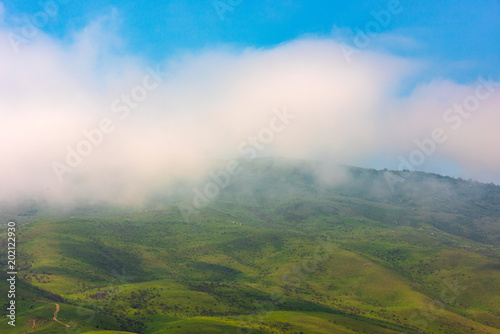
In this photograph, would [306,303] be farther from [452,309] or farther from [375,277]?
[452,309]

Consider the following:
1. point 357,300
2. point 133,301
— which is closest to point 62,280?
point 133,301

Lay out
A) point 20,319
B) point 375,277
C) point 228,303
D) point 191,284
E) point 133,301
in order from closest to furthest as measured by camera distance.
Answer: point 20,319 → point 133,301 → point 228,303 → point 191,284 → point 375,277

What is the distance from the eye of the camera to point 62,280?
6063 inches

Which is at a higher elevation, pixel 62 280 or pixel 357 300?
pixel 357 300

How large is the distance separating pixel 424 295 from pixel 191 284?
121986 mm

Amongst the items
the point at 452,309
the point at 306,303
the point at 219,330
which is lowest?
the point at 219,330

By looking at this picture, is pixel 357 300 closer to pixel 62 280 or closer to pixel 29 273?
pixel 62 280

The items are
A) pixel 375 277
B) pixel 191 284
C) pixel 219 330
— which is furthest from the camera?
pixel 375 277

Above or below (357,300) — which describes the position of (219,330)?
below

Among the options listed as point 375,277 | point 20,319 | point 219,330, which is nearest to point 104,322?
point 20,319

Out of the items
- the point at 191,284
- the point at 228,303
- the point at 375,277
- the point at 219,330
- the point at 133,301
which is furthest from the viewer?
the point at 375,277

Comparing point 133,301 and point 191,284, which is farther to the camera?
point 191,284

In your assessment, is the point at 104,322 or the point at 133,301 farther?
the point at 133,301

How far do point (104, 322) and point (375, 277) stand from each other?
149 m
